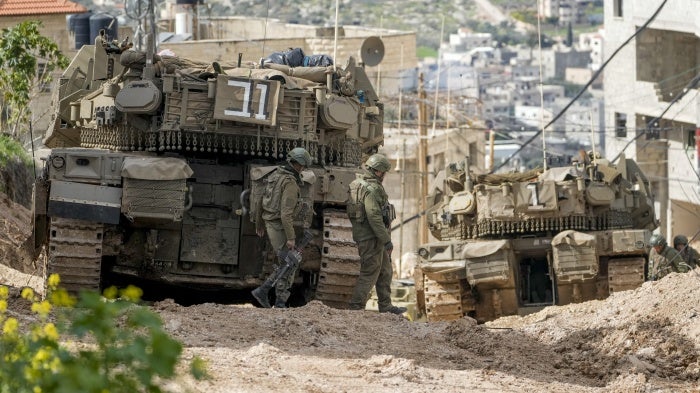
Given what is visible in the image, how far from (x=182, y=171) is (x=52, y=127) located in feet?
12.9

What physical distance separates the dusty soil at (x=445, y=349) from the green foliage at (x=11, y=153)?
8.58 meters

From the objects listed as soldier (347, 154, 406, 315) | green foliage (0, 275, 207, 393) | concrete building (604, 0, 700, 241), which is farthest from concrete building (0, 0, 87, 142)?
green foliage (0, 275, 207, 393)

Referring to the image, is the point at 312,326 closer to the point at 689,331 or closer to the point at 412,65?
Answer: the point at 689,331

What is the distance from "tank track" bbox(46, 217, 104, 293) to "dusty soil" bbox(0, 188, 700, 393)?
3.32 feet

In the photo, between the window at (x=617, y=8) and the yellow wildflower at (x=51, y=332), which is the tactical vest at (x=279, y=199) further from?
the window at (x=617, y=8)

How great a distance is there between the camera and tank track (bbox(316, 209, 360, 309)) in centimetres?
1528

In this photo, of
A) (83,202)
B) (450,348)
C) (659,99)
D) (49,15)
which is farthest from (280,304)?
(659,99)

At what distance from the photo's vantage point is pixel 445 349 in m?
13.3

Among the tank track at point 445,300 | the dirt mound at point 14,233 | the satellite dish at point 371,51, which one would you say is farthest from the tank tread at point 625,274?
the dirt mound at point 14,233

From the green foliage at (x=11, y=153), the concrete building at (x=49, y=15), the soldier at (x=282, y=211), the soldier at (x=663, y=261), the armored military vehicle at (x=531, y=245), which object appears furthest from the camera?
the concrete building at (x=49, y=15)

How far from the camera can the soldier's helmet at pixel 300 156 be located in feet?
49.2

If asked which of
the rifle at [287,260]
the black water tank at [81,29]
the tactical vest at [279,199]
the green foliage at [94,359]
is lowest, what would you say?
the rifle at [287,260]

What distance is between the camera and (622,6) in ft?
152

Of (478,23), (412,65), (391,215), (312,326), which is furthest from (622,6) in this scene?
(478,23)
